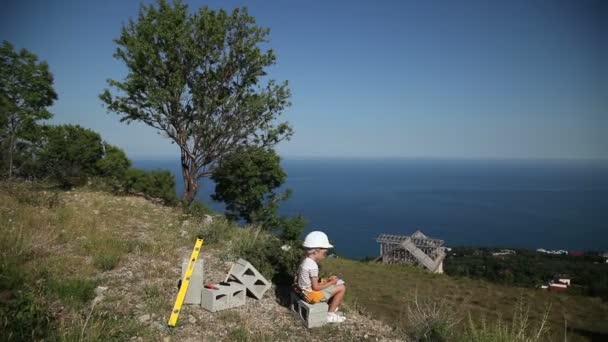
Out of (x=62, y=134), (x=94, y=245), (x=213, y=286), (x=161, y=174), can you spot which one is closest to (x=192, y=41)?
(x=94, y=245)

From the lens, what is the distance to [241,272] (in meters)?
6.48

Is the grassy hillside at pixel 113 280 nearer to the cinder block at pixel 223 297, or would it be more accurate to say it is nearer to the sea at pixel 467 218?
the cinder block at pixel 223 297

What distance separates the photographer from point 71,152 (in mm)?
20578

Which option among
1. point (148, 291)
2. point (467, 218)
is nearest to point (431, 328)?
point (148, 291)

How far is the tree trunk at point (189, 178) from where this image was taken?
14406 mm

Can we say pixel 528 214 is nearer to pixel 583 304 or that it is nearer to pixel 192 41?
pixel 583 304

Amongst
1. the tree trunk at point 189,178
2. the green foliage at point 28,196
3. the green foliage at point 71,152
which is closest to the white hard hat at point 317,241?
the green foliage at point 28,196

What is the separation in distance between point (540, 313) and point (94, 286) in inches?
523

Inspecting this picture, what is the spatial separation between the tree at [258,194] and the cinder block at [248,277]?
1183 centimetres

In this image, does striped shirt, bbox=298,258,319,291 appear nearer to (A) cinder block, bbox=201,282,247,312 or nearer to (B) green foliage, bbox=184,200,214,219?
(A) cinder block, bbox=201,282,247,312

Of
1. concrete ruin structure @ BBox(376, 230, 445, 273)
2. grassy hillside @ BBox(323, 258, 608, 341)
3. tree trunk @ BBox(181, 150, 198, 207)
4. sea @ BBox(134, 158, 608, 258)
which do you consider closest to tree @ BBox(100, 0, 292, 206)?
tree trunk @ BBox(181, 150, 198, 207)

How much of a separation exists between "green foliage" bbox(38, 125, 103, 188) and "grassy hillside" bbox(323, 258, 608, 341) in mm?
14279

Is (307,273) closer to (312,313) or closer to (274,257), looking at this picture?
(312,313)

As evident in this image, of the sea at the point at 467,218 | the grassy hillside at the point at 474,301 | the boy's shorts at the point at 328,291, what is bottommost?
the sea at the point at 467,218
